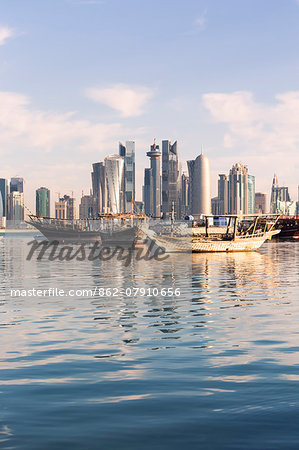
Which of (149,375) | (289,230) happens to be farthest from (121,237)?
(149,375)

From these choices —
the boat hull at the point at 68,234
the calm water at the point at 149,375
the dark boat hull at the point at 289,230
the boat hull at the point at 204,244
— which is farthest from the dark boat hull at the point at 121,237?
the calm water at the point at 149,375

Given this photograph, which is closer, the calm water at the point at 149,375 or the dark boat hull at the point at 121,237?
the calm water at the point at 149,375

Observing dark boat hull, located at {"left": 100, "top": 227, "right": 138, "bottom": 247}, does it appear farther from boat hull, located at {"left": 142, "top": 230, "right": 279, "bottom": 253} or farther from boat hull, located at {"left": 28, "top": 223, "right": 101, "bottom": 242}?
boat hull, located at {"left": 28, "top": 223, "right": 101, "bottom": 242}

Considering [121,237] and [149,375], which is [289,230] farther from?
Answer: [149,375]

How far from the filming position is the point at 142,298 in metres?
30.0

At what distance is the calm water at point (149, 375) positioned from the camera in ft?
30.6

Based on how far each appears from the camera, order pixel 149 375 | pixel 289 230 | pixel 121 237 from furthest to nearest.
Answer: pixel 289 230
pixel 121 237
pixel 149 375

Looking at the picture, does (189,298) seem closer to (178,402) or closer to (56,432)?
(178,402)

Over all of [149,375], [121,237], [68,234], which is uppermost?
[149,375]

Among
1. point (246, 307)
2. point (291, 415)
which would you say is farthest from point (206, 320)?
point (291, 415)

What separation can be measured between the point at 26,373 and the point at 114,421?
4.45 meters

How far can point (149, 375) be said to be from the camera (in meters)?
13.3

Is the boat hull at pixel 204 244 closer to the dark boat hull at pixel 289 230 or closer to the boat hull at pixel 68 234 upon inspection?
the boat hull at pixel 68 234

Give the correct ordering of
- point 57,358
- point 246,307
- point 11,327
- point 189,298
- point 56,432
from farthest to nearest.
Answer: point 189,298
point 246,307
point 11,327
point 57,358
point 56,432
